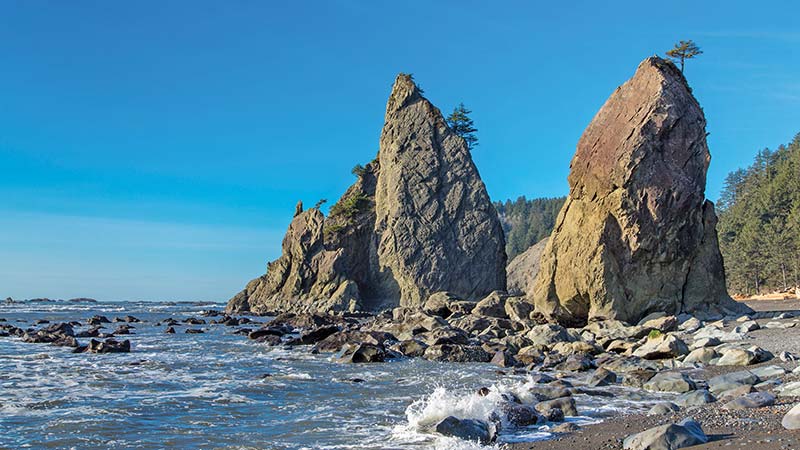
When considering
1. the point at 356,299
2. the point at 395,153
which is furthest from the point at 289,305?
the point at 395,153

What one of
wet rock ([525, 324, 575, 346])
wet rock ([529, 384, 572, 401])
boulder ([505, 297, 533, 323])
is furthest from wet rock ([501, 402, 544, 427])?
boulder ([505, 297, 533, 323])

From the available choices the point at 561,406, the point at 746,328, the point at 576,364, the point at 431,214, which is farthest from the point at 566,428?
the point at 431,214

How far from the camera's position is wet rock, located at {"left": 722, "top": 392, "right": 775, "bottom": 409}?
11.9m

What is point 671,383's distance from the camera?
16016mm

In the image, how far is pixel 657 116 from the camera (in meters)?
33.1

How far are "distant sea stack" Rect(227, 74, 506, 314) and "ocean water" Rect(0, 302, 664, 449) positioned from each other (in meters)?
42.7

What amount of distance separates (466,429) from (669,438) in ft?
11.7

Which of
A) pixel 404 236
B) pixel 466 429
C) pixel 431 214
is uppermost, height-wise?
pixel 431 214

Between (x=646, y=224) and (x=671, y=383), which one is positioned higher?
(x=646, y=224)

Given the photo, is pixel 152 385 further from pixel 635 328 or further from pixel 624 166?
pixel 624 166

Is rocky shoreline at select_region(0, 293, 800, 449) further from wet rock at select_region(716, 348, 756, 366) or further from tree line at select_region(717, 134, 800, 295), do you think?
tree line at select_region(717, 134, 800, 295)

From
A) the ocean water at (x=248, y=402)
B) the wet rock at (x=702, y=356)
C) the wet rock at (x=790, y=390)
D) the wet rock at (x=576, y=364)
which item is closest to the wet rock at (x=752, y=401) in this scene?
the wet rock at (x=790, y=390)

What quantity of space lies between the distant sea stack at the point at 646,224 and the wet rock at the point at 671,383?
628 inches

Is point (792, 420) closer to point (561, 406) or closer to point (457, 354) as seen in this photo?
point (561, 406)
